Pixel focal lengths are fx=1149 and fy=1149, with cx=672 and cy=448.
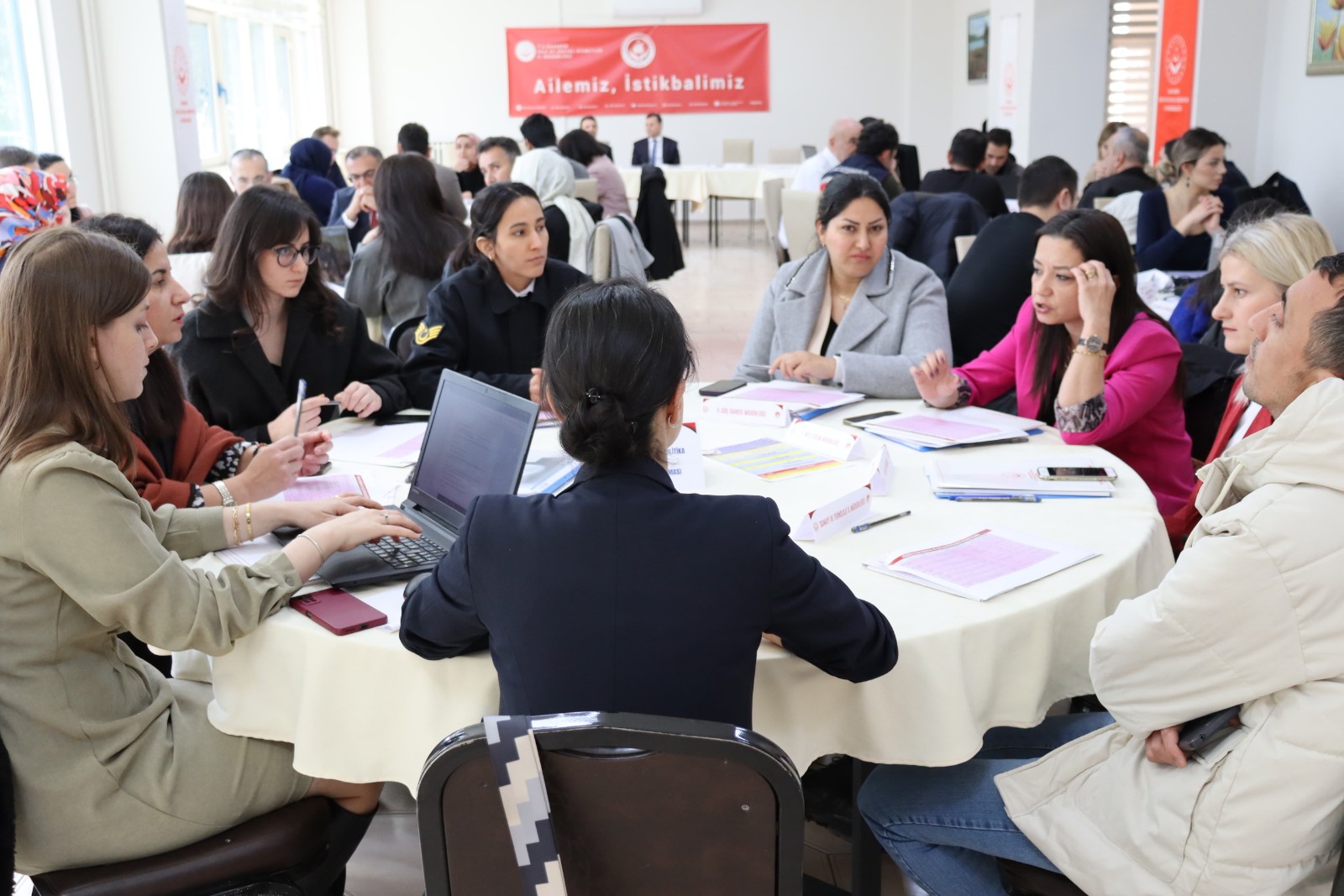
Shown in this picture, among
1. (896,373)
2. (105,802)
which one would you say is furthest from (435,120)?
(105,802)

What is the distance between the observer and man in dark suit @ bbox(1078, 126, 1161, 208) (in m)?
6.13

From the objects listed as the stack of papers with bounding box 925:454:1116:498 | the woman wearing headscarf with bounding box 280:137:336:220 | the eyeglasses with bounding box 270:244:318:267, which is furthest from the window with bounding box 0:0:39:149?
the stack of papers with bounding box 925:454:1116:498

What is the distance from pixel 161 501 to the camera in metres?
2.09

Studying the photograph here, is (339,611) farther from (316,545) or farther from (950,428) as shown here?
(950,428)

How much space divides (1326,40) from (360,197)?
4.89 m

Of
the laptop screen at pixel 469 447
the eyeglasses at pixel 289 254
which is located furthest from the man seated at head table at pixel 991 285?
the laptop screen at pixel 469 447

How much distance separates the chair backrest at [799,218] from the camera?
738 centimetres

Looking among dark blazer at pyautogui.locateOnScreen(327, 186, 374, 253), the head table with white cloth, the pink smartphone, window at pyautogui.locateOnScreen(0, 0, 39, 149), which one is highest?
window at pyautogui.locateOnScreen(0, 0, 39, 149)

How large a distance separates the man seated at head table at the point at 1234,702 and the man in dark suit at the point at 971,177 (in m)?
5.87

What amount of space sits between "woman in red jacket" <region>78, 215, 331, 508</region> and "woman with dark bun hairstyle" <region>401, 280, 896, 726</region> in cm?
92

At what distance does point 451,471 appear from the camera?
75.1 inches

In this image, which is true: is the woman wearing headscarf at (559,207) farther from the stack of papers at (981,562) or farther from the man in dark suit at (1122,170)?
the stack of papers at (981,562)

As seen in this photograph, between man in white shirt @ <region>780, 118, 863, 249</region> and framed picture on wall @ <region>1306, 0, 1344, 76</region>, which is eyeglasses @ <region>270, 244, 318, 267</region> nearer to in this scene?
framed picture on wall @ <region>1306, 0, 1344, 76</region>

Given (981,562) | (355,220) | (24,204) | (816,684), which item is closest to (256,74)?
(355,220)
